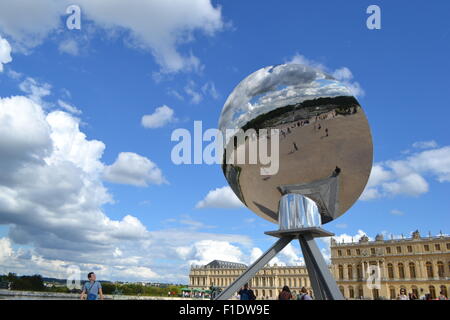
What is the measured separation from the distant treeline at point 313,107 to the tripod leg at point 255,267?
2.99m

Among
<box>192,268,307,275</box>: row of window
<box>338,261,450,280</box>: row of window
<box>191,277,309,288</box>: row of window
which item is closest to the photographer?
<box>338,261,450,280</box>: row of window

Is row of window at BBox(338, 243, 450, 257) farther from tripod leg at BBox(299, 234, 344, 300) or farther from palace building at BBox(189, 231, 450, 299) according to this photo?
tripod leg at BBox(299, 234, 344, 300)

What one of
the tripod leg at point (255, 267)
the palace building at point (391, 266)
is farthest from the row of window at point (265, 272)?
the tripod leg at point (255, 267)

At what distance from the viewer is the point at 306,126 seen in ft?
27.7

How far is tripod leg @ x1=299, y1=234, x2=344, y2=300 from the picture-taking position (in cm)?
791

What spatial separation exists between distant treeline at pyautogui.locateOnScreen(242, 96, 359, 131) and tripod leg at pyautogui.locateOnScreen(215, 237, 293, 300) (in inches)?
118

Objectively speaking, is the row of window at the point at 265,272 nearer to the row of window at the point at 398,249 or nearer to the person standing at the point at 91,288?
the row of window at the point at 398,249

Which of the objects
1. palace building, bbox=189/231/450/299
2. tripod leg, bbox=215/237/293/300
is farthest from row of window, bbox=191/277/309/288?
tripod leg, bbox=215/237/293/300

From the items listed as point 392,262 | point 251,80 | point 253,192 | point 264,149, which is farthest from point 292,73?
point 392,262

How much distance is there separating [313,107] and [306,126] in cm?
49

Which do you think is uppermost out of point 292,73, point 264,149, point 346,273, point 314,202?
point 292,73

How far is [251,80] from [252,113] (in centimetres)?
94
